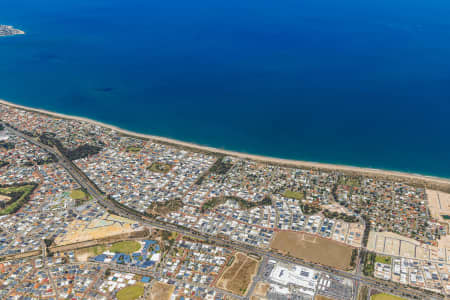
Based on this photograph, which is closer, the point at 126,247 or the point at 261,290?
the point at 261,290

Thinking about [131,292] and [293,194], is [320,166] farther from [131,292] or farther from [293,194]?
[131,292]

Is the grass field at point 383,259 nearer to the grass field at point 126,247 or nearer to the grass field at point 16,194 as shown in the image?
the grass field at point 126,247

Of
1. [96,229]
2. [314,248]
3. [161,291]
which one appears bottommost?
[161,291]

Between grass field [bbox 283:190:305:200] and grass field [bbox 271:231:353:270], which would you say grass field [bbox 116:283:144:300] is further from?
grass field [bbox 283:190:305:200]

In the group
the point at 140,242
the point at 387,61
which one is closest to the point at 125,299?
the point at 140,242

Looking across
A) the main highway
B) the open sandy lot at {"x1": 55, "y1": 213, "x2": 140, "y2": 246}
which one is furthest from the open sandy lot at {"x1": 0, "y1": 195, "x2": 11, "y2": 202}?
the open sandy lot at {"x1": 55, "y1": 213, "x2": 140, "y2": 246}

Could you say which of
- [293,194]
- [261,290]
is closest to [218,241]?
[261,290]

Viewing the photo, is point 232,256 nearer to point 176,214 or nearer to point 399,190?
point 176,214
